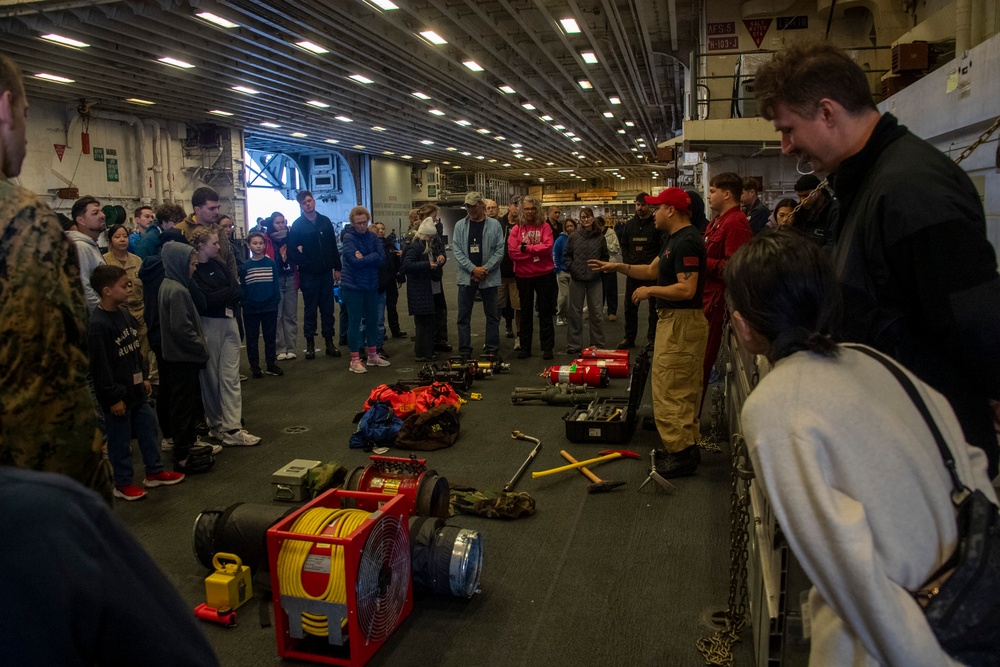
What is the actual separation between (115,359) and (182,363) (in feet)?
2.09

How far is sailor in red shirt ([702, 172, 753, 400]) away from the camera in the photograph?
4793mm

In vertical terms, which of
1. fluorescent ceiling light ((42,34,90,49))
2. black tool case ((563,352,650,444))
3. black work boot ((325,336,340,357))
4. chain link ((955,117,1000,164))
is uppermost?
fluorescent ceiling light ((42,34,90,49))

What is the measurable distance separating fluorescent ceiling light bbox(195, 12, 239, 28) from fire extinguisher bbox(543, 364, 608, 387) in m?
6.70

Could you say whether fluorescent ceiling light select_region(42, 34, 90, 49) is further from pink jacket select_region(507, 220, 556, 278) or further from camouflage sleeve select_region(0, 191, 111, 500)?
camouflage sleeve select_region(0, 191, 111, 500)

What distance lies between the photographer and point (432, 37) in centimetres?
1123

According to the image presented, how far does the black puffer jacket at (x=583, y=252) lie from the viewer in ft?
26.7

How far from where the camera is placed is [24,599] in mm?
657

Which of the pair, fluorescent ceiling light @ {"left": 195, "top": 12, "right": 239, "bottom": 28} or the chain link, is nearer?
the chain link

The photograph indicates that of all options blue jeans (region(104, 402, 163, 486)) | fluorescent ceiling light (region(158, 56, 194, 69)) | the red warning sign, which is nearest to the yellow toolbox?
blue jeans (region(104, 402, 163, 486))

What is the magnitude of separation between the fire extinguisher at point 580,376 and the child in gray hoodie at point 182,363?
3266 millimetres

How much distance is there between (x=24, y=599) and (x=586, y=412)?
16.6 ft

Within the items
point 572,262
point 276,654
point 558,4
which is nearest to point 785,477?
point 276,654

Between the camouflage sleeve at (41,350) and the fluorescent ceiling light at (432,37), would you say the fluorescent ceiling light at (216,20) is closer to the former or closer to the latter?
the fluorescent ceiling light at (432,37)

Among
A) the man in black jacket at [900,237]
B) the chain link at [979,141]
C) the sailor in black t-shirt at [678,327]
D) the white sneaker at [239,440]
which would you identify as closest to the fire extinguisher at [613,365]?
the sailor in black t-shirt at [678,327]
